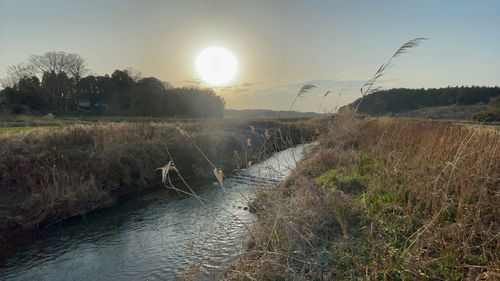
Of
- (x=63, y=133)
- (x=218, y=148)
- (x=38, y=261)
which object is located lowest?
(x=38, y=261)

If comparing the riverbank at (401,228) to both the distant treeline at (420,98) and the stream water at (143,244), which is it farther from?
the distant treeline at (420,98)

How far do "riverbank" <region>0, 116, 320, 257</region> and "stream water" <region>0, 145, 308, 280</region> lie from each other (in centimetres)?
80

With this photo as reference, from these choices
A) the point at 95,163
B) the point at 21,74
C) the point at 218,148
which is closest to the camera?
the point at 95,163

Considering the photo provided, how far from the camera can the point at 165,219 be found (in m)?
9.14

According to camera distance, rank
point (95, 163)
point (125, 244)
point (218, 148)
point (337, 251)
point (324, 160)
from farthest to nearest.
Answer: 1. point (218, 148)
2. point (95, 163)
3. point (324, 160)
4. point (125, 244)
5. point (337, 251)

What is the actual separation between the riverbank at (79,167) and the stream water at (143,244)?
0.80m

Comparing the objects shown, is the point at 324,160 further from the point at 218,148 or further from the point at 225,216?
the point at 218,148

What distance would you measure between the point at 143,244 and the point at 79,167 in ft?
20.7

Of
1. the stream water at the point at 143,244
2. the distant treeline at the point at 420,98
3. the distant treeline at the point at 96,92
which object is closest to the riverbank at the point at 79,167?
the stream water at the point at 143,244

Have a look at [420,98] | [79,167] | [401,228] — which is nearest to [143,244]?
[79,167]

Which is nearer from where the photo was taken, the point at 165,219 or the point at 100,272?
the point at 100,272

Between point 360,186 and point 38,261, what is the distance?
8286 mm

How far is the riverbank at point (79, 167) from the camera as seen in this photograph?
8820 millimetres

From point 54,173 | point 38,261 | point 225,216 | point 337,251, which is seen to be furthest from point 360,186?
point 54,173
